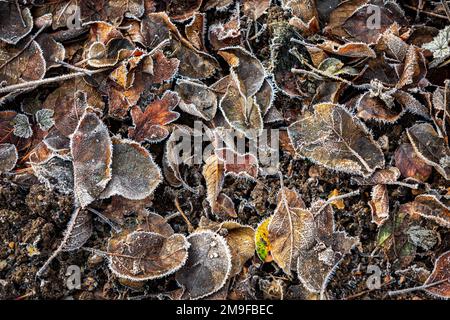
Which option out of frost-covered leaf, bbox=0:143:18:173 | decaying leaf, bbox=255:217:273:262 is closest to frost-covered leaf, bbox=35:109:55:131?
frost-covered leaf, bbox=0:143:18:173

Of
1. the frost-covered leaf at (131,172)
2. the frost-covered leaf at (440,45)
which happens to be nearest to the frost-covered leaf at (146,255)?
→ the frost-covered leaf at (131,172)

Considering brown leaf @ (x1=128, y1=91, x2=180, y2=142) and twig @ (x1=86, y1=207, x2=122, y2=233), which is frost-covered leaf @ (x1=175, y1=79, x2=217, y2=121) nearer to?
brown leaf @ (x1=128, y1=91, x2=180, y2=142)

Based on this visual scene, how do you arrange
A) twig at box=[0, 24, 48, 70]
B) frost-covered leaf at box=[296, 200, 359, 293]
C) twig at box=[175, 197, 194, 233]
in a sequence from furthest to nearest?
twig at box=[0, 24, 48, 70]
twig at box=[175, 197, 194, 233]
frost-covered leaf at box=[296, 200, 359, 293]

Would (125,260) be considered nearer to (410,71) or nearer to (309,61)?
(309,61)

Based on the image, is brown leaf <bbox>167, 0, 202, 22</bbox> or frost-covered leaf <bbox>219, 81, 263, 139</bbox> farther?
brown leaf <bbox>167, 0, 202, 22</bbox>

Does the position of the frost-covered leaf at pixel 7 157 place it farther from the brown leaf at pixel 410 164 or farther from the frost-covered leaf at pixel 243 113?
the brown leaf at pixel 410 164

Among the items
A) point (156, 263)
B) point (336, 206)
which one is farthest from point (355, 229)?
point (156, 263)

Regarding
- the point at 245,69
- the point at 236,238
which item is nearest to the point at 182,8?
the point at 245,69

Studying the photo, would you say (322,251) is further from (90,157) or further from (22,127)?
(22,127)
